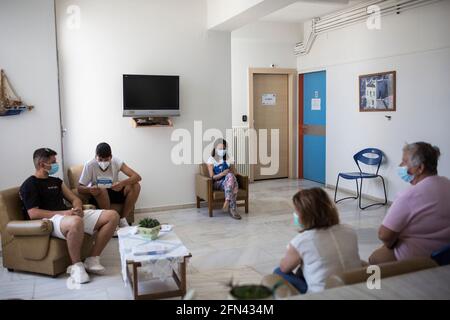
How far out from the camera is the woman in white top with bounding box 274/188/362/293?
234 cm

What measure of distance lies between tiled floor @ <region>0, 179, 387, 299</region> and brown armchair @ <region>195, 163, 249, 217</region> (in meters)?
0.20

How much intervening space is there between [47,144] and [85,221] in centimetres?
176

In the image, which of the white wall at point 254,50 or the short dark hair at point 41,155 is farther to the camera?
the white wall at point 254,50

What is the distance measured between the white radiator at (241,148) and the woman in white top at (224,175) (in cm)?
201

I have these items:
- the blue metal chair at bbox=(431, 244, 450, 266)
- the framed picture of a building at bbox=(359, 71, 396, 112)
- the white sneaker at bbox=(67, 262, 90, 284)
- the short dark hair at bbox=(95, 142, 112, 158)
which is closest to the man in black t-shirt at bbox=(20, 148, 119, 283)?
the white sneaker at bbox=(67, 262, 90, 284)

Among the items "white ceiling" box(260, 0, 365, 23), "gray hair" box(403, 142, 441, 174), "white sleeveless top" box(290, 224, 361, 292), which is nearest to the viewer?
"white sleeveless top" box(290, 224, 361, 292)

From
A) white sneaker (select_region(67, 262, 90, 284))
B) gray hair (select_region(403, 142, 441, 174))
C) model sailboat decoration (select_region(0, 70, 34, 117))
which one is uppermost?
model sailboat decoration (select_region(0, 70, 34, 117))

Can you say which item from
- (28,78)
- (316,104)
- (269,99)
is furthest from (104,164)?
(316,104)

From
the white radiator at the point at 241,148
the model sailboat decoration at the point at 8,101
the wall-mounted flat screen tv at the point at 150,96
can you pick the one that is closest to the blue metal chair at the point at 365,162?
the white radiator at the point at 241,148

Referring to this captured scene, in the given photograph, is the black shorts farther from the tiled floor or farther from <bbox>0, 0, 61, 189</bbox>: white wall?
<bbox>0, 0, 61, 189</bbox>: white wall

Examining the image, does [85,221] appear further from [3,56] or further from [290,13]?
[290,13]

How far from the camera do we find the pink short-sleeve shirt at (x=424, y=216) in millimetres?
2684

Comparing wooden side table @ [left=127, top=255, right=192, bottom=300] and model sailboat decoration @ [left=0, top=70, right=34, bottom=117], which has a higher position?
model sailboat decoration @ [left=0, top=70, right=34, bottom=117]

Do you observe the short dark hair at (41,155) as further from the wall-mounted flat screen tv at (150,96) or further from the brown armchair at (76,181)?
the wall-mounted flat screen tv at (150,96)
